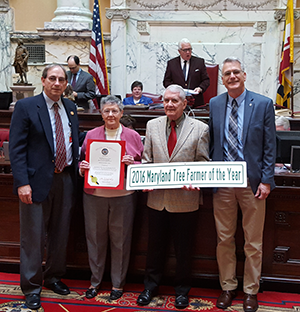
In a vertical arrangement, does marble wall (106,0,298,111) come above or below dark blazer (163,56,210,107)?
above

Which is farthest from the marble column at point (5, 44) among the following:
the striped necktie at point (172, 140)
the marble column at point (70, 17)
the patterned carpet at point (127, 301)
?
the striped necktie at point (172, 140)

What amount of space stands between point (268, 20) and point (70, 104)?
5728mm

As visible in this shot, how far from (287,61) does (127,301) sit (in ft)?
17.9

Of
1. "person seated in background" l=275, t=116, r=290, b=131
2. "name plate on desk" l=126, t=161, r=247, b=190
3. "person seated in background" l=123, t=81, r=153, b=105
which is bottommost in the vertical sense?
"name plate on desk" l=126, t=161, r=247, b=190

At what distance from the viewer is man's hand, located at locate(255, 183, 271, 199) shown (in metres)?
2.66

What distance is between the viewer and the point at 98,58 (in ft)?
23.0

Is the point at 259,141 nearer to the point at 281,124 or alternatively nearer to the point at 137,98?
the point at 281,124

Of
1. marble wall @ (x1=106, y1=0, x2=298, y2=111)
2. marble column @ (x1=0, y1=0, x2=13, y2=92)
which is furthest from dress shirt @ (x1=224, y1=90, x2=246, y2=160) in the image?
marble column @ (x1=0, y1=0, x2=13, y2=92)

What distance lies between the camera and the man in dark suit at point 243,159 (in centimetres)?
267

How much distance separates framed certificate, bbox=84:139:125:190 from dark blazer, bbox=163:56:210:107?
9.70ft

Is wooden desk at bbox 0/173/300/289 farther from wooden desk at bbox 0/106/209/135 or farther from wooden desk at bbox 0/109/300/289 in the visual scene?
wooden desk at bbox 0/106/209/135

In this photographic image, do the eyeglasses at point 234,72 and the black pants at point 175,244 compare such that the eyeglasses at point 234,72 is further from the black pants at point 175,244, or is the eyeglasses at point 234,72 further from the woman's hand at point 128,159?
the black pants at point 175,244

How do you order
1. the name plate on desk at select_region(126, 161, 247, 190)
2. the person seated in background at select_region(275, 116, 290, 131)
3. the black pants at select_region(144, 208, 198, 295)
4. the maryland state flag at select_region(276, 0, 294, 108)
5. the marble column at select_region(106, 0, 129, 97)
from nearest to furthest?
the name plate on desk at select_region(126, 161, 247, 190) → the black pants at select_region(144, 208, 198, 295) → the person seated in background at select_region(275, 116, 290, 131) → the maryland state flag at select_region(276, 0, 294, 108) → the marble column at select_region(106, 0, 129, 97)

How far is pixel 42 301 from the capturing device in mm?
2900
